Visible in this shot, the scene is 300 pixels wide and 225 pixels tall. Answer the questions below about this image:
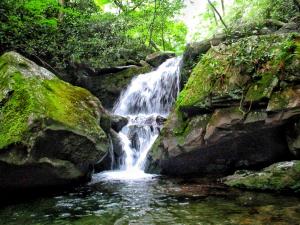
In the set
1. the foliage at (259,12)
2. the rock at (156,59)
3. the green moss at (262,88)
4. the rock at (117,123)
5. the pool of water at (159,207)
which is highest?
the foliage at (259,12)

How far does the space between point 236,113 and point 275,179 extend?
1.93m

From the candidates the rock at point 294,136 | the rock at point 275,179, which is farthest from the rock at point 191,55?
the rock at point 275,179

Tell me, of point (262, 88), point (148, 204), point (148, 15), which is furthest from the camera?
point (148, 15)

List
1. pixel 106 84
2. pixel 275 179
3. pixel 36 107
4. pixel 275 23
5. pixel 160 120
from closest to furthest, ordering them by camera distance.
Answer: pixel 275 179 < pixel 36 107 < pixel 160 120 < pixel 275 23 < pixel 106 84

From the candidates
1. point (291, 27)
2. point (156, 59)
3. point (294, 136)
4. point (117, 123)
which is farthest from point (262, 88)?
point (156, 59)

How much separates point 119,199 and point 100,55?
9219 mm

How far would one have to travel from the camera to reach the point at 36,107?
788cm

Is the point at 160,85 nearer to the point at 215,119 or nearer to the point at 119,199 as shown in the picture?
the point at 215,119

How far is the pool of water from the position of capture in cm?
602

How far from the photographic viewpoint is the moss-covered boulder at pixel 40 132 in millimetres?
7531

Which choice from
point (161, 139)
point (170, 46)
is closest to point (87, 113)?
point (161, 139)

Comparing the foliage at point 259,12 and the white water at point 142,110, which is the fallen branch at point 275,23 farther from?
the white water at point 142,110

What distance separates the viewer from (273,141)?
8875mm

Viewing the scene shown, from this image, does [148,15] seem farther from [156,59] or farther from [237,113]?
[237,113]
